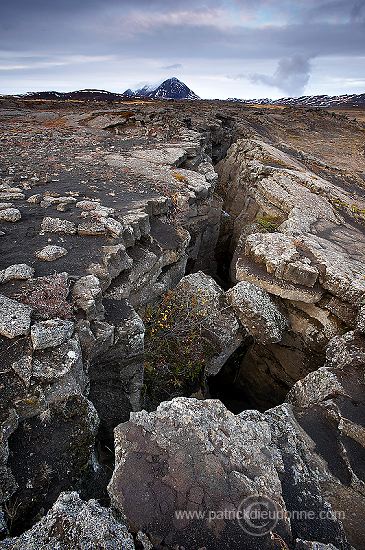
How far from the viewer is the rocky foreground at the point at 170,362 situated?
3293 mm

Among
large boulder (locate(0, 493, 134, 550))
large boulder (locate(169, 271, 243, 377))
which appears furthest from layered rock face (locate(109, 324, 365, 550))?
large boulder (locate(169, 271, 243, 377))

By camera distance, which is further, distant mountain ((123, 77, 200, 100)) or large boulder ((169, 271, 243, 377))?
distant mountain ((123, 77, 200, 100))

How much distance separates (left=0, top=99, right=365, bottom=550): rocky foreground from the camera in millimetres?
3293

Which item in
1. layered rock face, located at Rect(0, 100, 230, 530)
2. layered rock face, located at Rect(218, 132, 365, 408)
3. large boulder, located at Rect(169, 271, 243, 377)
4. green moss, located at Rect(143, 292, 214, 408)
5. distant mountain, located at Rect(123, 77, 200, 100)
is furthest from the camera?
distant mountain, located at Rect(123, 77, 200, 100)

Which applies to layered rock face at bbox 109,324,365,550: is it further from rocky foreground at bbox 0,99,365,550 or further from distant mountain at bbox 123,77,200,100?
distant mountain at bbox 123,77,200,100

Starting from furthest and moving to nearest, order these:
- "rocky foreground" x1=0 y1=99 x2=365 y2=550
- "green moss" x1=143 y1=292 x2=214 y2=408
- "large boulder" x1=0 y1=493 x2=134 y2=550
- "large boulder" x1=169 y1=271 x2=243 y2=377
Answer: "large boulder" x1=169 y1=271 x2=243 y2=377, "green moss" x1=143 y1=292 x2=214 y2=408, "rocky foreground" x1=0 y1=99 x2=365 y2=550, "large boulder" x1=0 y1=493 x2=134 y2=550

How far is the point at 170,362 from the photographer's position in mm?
6469

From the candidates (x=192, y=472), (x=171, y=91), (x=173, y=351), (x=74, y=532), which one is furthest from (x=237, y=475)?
(x=171, y=91)

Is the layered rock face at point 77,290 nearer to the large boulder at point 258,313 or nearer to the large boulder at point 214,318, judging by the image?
the large boulder at point 214,318

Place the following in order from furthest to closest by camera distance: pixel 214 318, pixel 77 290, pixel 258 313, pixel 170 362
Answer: pixel 214 318
pixel 258 313
pixel 170 362
pixel 77 290

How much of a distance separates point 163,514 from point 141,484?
31cm

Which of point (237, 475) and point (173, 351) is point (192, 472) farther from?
point (173, 351)

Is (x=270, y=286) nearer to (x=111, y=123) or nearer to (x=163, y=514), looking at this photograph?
(x=163, y=514)

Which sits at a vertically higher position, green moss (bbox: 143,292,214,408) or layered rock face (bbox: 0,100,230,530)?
layered rock face (bbox: 0,100,230,530)
